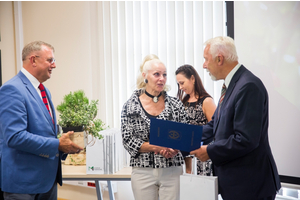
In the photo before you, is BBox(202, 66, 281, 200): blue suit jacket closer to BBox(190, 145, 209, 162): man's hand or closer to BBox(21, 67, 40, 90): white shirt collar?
BBox(190, 145, 209, 162): man's hand

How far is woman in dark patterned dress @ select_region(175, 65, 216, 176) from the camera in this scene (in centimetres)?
240

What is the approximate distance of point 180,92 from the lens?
2703 millimetres

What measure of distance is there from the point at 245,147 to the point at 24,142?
1.25 m

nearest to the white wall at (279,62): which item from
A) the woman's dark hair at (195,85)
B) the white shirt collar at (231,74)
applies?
the woman's dark hair at (195,85)

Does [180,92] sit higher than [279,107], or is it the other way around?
[180,92]

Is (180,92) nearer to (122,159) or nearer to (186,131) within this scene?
(122,159)

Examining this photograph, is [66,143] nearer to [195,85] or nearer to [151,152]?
[151,152]

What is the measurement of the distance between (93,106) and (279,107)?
1756mm

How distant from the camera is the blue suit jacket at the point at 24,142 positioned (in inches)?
61.3

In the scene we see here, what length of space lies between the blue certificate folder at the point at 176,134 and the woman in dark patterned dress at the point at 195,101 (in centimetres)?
84

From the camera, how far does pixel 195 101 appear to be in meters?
2.50

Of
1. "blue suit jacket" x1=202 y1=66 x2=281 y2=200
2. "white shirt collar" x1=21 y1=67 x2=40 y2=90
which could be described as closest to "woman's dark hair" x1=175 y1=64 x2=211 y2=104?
"blue suit jacket" x1=202 y1=66 x2=281 y2=200

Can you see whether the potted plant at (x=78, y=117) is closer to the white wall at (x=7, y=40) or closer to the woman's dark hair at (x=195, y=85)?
the woman's dark hair at (x=195, y=85)

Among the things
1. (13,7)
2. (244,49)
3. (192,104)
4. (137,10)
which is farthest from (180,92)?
(13,7)
